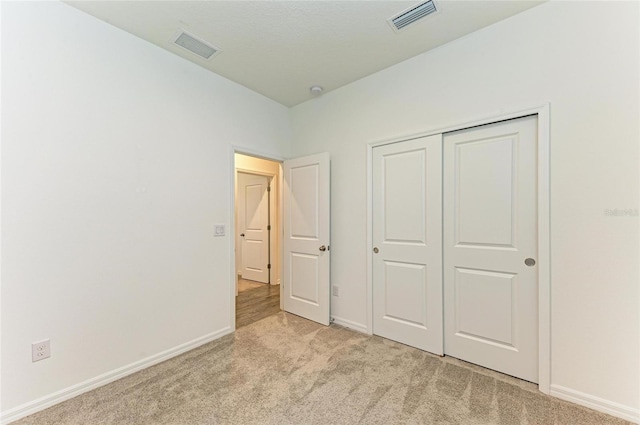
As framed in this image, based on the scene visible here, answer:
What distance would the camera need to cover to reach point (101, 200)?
6.64 feet

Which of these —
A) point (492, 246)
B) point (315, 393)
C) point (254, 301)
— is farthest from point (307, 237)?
point (492, 246)

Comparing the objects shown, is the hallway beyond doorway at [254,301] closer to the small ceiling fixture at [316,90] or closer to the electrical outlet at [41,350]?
the electrical outlet at [41,350]

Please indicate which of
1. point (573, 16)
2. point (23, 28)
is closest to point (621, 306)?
point (573, 16)

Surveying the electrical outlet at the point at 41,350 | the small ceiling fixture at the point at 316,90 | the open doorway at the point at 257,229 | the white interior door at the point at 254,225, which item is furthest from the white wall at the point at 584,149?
the white interior door at the point at 254,225

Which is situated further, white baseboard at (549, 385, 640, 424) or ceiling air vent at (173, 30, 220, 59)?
ceiling air vent at (173, 30, 220, 59)

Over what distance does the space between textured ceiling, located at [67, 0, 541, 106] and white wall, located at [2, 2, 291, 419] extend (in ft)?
0.90

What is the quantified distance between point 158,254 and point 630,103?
351cm

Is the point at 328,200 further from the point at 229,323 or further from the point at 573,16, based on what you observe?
the point at 573,16

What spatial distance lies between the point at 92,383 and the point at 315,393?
162 centimetres

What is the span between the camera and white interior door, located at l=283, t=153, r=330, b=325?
10.0 feet

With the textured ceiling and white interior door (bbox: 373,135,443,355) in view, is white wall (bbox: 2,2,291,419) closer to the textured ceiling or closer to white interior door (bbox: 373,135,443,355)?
the textured ceiling

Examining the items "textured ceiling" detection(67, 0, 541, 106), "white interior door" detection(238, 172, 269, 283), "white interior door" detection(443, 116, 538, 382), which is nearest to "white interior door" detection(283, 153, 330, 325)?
"textured ceiling" detection(67, 0, 541, 106)

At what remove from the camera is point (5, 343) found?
1.64m

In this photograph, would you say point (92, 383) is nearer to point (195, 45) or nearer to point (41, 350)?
point (41, 350)
